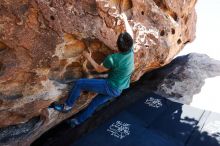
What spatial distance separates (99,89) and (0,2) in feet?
5.86

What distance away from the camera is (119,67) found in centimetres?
441

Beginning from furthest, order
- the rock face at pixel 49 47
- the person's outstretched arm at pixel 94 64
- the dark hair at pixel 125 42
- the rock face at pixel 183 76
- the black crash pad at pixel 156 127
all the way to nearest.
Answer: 1. the rock face at pixel 183 76
2. the black crash pad at pixel 156 127
3. the person's outstretched arm at pixel 94 64
4. the dark hair at pixel 125 42
5. the rock face at pixel 49 47

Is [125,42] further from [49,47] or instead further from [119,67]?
[49,47]

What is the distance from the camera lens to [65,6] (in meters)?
4.10

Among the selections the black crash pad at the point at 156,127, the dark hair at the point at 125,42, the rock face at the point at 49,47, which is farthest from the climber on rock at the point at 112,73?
the black crash pad at the point at 156,127

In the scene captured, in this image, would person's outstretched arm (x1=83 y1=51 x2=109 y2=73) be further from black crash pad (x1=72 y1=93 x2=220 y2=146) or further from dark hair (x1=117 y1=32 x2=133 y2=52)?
black crash pad (x1=72 y1=93 x2=220 y2=146)

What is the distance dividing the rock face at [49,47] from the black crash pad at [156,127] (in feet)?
2.59

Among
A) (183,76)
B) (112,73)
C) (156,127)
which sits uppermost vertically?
(112,73)

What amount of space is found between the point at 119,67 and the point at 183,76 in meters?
3.88

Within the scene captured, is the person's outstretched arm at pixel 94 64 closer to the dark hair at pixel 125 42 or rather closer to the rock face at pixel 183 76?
the dark hair at pixel 125 42

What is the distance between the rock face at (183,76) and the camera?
7145mm

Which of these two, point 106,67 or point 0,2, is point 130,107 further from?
point 0,2

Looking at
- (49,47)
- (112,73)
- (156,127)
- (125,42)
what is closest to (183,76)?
(156,127)

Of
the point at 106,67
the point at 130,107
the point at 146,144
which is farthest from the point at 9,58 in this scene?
the point at 130,107
